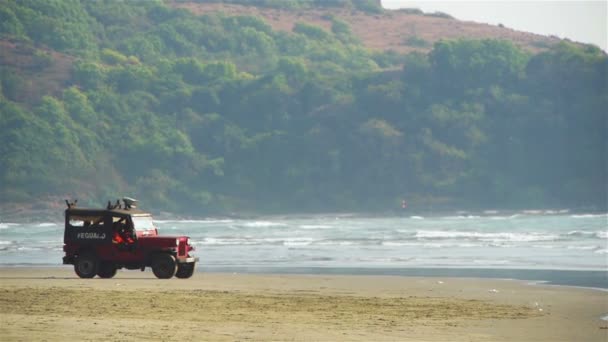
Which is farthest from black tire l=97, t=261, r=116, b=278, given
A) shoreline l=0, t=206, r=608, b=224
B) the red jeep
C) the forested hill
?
shoreline l=0, t=206, r=608, b=224

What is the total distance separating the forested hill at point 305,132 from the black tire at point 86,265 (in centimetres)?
9121

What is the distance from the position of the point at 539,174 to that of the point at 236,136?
30844 millimetres

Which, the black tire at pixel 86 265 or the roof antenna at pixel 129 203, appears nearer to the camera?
the roof antenna at pixel 129 203

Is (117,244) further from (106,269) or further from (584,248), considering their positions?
(584,248)

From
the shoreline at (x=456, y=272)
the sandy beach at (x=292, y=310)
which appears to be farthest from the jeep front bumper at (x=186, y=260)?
the shoreline at (x=456, y=272)

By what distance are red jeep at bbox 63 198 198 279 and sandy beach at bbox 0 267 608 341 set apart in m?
0.38

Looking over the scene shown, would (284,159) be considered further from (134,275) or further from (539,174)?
(134,275)

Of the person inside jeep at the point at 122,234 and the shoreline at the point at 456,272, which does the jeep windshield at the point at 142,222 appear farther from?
the shoreline at the point at 456,272

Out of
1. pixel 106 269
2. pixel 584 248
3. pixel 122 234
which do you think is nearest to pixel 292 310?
pixel 122 234

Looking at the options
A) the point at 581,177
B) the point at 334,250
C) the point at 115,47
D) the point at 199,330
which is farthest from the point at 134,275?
the point at 115,47

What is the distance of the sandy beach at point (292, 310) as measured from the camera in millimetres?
17344

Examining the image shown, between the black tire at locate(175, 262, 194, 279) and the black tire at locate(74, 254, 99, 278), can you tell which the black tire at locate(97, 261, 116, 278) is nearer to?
the black tire at locate(74, 254, 99, 278)

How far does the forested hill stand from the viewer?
417 feet

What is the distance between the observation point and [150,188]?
126m
